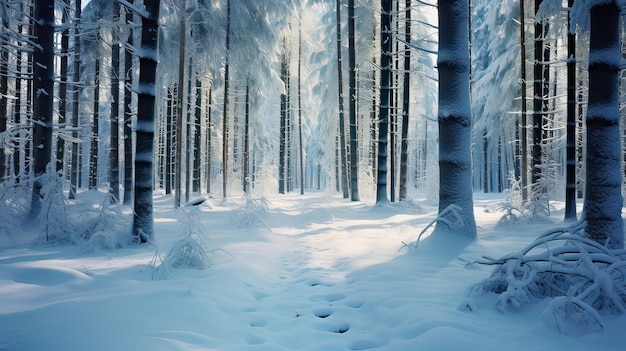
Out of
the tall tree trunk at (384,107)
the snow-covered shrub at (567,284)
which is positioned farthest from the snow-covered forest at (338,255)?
the tall tree trunk at (384,107)

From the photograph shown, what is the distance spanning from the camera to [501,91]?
19.5 m

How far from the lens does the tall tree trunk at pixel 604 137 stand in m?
3.13

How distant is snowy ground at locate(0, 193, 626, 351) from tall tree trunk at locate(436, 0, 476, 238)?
0.84 metres

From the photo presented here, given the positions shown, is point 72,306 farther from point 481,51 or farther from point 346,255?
point 481,51

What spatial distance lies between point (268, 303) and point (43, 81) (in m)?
8.04

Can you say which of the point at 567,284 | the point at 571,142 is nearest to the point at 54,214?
the point at 567,284

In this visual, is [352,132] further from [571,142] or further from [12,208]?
[12,208]

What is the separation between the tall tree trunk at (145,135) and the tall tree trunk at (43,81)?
3625mm

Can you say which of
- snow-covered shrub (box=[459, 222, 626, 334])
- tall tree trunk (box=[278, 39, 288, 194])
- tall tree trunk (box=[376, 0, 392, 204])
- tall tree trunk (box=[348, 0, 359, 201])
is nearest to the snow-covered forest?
snow-covered shrub (box=[459, 222, 626, 334])

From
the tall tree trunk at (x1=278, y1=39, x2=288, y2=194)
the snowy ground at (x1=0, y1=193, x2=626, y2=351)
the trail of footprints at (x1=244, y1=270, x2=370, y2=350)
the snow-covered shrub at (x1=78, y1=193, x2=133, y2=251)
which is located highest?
the tall tree trunk at (x1=278, y1=39, x2=288, y2=194)

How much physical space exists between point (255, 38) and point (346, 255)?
40.8 feet

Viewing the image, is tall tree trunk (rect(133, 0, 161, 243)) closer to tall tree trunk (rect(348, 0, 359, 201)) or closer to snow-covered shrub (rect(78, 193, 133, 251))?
snow-covered shrub (rect(78, 193, 133, 251))

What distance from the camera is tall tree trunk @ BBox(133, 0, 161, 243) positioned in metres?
5.67

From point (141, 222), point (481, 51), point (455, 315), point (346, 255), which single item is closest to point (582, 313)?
point (455, 315)
